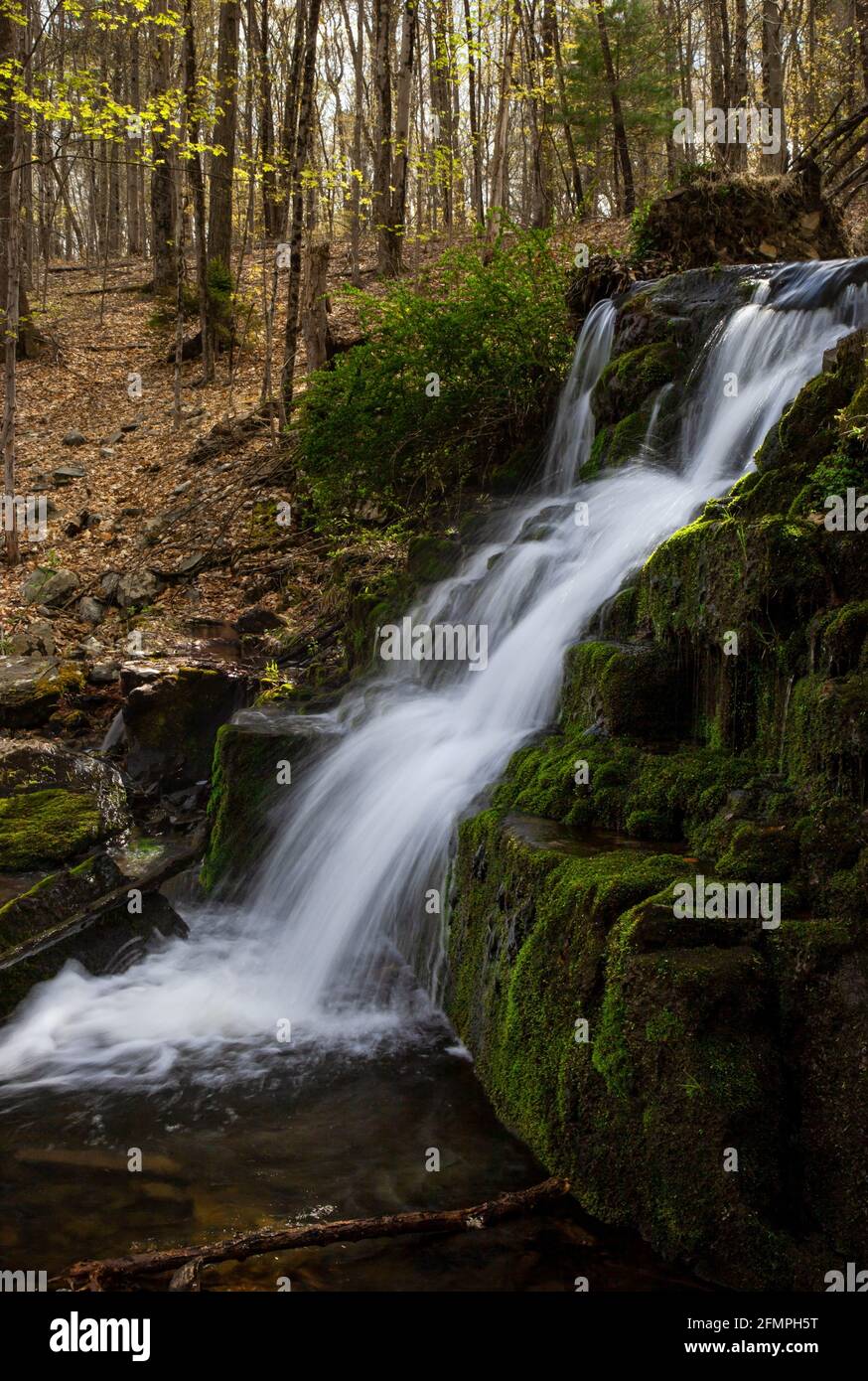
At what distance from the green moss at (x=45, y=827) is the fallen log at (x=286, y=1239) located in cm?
488

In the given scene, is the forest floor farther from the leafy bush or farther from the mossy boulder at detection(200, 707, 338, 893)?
the mossy boulder at detection(200, 707, 338, 893)

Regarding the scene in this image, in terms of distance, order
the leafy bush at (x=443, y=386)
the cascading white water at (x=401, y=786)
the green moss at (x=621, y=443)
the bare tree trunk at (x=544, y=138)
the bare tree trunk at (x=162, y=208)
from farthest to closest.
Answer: the bare tree trunk at (x=544, y=138) → the bare tree trunk at (x=162, y=208) → the leafy bush at (x=443, y=386) → the green moss at (x=621, y=443) → the cascading white water at (x=401, y=786)

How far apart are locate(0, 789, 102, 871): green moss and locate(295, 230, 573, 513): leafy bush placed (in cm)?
483

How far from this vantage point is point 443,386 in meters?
11.2

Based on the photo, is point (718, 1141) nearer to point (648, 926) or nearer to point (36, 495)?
point (648, 926)

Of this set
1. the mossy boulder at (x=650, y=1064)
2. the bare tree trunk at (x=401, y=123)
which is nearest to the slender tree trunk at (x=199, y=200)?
the bare tree trunk at (x=401, y=123)

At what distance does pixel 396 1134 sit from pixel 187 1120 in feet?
3.36

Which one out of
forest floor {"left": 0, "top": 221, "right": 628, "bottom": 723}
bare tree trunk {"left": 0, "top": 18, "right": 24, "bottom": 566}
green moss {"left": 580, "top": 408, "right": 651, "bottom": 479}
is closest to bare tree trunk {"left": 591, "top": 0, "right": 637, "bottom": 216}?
forest floor {"left": 0, "top": 221, "right": 628, "bottom": 723}

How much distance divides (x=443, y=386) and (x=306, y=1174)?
8.64 m

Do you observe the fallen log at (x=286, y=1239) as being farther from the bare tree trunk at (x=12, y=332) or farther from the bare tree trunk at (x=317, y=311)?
the bare tree trunk at (x=317, y=311)

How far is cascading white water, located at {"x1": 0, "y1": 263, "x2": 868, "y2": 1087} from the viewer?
6.01m

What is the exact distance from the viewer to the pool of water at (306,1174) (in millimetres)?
3828

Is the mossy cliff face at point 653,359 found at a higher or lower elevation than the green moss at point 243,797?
higher

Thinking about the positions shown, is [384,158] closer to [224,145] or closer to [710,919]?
[224,145]
